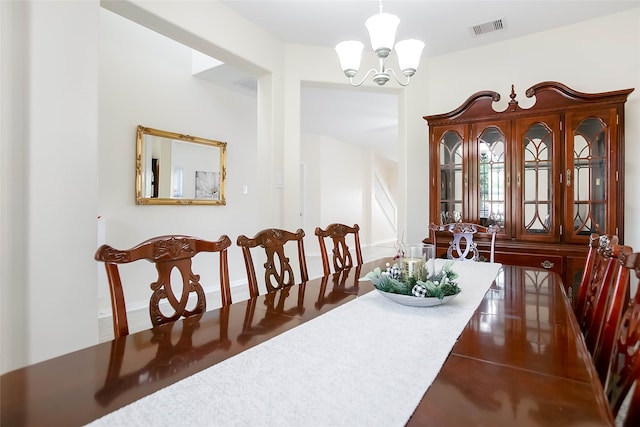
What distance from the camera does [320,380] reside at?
0.76 meters

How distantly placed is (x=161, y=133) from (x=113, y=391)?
11.5 ft

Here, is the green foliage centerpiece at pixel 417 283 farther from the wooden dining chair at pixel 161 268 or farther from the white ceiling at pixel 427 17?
the white ceiling at pixel 427 17

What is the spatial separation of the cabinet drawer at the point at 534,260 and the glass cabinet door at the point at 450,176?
0.54m

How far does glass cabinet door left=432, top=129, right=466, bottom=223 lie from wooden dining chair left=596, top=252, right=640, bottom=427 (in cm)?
234

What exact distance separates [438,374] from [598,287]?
96 centimetres

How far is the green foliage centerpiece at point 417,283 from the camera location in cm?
124

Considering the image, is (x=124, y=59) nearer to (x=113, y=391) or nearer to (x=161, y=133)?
(x=161, y=133)

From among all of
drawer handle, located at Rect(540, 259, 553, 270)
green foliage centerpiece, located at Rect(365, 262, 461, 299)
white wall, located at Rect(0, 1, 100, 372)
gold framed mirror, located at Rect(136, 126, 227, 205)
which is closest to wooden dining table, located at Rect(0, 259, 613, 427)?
green foliage centerpiece, located at Rect(365, 262, 461, 299)

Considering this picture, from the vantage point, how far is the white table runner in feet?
2.08

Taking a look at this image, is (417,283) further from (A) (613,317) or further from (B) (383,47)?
(B) (383,47)

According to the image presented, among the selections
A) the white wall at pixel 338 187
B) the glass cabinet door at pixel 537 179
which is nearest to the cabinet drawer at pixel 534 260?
the glass cabinet door at pixel 537 179

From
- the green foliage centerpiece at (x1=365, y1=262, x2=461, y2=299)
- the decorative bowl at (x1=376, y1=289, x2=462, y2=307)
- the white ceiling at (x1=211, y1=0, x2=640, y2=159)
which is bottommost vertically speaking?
the decorative bowl at (x1=376, y1=289, x2=462, y2=307)

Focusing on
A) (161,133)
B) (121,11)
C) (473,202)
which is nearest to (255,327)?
(121,11)

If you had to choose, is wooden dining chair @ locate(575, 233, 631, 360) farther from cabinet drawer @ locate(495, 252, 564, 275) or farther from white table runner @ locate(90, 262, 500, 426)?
cabinet drawer @ locate(495, 252, 564, 275)
